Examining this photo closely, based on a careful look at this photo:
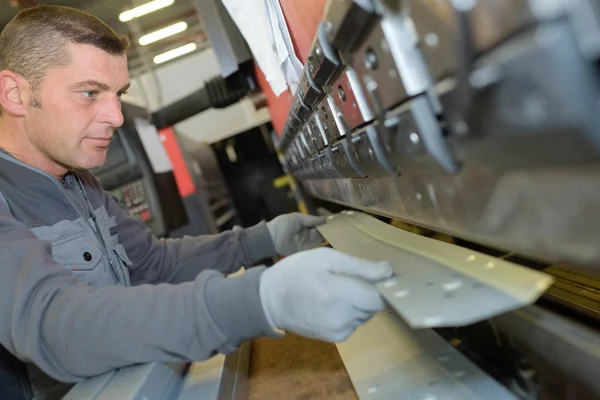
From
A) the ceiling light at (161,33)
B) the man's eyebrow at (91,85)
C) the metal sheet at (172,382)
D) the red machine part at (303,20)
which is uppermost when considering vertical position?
the ceiling light at (161,33)

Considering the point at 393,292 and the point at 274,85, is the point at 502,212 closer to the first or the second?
the point at 393,292

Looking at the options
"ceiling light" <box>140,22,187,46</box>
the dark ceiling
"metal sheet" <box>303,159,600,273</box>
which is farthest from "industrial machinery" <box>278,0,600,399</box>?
"ceiling light" <box>140,22,187,46</box>

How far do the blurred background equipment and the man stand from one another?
80 mm

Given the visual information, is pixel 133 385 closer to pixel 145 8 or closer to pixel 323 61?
pixel 323 61

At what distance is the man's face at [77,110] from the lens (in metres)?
1.28

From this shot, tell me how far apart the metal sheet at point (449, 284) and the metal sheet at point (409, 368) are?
121 millimetres

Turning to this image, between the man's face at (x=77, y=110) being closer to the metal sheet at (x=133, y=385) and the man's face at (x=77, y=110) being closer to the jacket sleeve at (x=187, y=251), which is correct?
the jacket sleeve at (x=187, y=251)

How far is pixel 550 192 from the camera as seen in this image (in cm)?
42

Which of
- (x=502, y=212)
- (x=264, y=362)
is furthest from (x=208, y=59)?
(x=502, y=212)

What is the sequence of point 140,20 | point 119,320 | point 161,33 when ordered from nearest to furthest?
point 119,320 < point 140,20 < point 161,33

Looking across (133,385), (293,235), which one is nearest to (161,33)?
(293,235)

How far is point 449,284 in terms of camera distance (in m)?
0.56

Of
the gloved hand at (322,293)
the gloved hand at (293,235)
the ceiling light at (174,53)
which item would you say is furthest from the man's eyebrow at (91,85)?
the ceiling light at (174,53)

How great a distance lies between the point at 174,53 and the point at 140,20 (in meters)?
1.28
